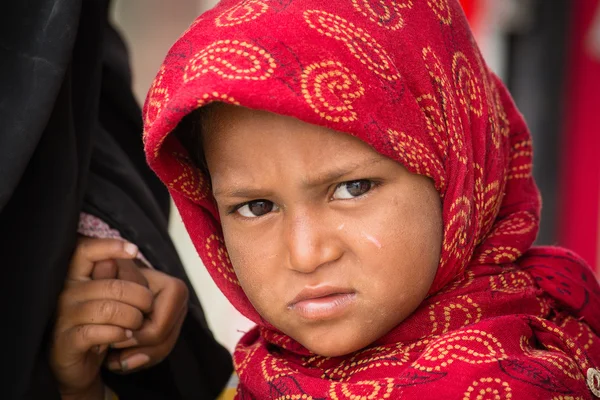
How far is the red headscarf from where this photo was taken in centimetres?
122

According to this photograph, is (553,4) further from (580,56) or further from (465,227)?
(465,227)

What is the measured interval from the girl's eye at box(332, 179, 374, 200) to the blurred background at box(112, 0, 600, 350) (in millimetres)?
3605

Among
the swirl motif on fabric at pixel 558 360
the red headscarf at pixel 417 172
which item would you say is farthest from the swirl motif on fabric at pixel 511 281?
the swirl motif on fabric at pixel 558 360

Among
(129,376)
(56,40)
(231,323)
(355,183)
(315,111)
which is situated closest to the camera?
(315,111)

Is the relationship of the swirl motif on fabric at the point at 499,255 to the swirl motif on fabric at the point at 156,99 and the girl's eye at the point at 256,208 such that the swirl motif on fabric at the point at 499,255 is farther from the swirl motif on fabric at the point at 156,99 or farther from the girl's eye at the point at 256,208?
the swirl motif on fabric at the point at 156,99

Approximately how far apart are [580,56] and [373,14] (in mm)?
4229

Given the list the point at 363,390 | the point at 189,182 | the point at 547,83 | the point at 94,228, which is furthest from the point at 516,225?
the point at 547,83

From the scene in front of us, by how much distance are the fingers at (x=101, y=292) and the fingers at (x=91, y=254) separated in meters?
0.02

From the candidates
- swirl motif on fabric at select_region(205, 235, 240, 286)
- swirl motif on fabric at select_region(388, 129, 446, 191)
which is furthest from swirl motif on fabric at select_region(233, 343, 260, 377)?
swirl motif on fabric at select_region(388, 129, 446, 191)

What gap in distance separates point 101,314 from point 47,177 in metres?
0.27

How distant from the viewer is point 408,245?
1300 mm

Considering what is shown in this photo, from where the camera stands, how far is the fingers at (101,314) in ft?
5.08

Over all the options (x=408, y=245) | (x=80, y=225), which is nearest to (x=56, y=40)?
(x=80, y=225)

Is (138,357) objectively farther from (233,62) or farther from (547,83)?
(547,83)
